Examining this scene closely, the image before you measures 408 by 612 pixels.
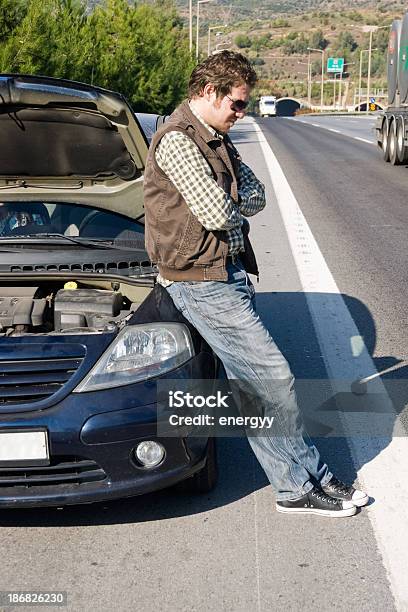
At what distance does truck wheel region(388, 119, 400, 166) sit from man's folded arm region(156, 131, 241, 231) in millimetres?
18694

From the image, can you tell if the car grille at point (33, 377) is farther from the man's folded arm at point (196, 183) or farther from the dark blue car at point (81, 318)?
the man's folded arm at point (196, 183)

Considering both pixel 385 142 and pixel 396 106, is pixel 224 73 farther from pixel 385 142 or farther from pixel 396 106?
pixel 385 142

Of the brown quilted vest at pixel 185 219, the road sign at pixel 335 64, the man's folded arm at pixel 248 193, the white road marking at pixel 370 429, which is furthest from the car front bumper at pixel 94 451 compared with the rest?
the road sign at pixel 335 64

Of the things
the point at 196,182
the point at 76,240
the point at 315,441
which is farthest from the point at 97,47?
the point at 196,182

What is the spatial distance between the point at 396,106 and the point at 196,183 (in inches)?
794

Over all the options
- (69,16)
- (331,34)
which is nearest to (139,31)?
(69,16)

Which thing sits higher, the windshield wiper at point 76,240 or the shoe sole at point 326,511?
the windshield wiper at point 76,240

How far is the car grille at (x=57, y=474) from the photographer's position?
3.56 m

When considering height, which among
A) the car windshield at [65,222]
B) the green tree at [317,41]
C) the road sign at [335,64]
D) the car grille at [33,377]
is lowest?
the road sign at [335,64]

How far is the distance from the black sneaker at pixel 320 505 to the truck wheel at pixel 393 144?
60.8ft

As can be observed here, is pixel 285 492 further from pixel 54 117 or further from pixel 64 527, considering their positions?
pixel 54 117

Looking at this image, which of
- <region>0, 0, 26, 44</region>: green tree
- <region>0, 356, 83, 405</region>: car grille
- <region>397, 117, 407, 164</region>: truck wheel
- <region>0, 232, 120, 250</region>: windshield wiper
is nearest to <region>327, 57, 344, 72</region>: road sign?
<region>397, 117, 407, 164</region>: truck wheel

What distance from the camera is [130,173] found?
5066 millimetres

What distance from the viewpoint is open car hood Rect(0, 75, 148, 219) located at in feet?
14.9
